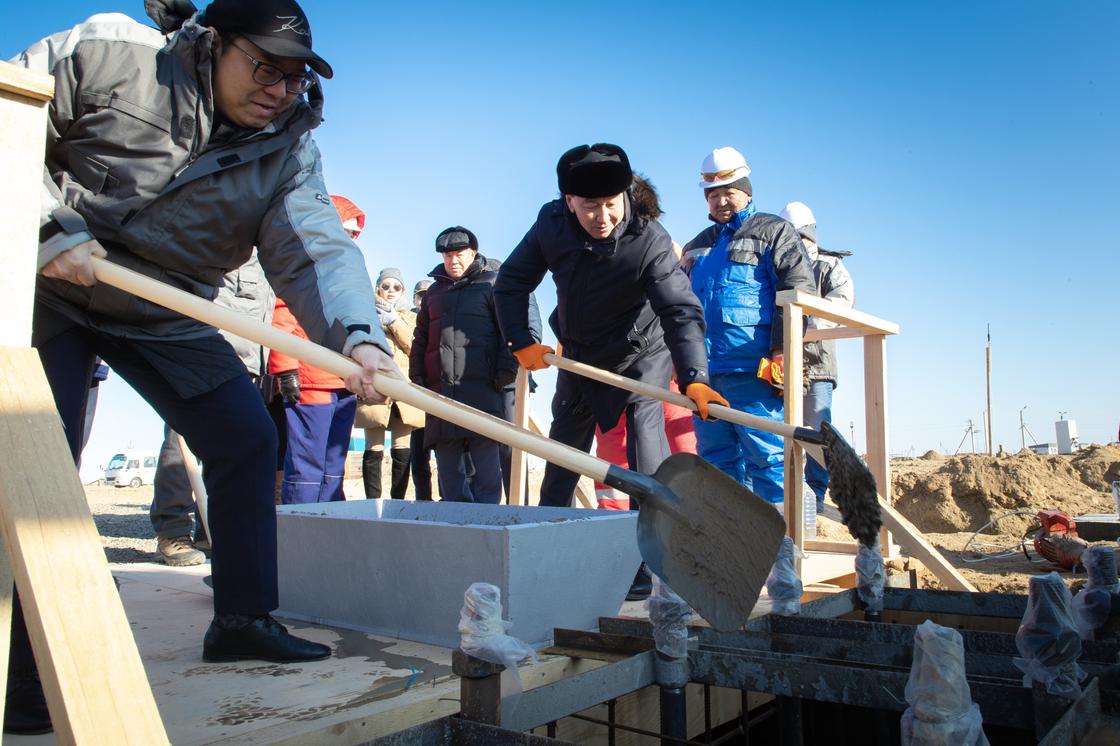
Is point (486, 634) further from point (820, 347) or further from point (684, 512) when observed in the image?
point (820, 347)

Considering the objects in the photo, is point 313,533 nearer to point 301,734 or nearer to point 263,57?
point 301,734

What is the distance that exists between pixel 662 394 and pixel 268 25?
1.96 metres

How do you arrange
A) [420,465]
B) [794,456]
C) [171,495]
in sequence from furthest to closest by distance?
[420,465]
[171,495]
[794,456]

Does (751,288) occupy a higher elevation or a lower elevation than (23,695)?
higher

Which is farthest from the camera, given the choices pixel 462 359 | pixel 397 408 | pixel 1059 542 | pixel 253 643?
pixel 397 408

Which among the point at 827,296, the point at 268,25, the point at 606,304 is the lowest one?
the point at 606,304

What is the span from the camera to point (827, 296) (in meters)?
5.29

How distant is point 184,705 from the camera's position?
74.4 inches

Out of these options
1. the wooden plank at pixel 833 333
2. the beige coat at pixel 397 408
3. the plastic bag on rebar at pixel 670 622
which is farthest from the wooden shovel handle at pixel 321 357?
the beige coat at pixel 397 408

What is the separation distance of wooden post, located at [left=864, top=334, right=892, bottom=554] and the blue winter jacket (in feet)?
1.55

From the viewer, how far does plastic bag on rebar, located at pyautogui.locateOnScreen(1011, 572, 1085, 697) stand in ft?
4.94

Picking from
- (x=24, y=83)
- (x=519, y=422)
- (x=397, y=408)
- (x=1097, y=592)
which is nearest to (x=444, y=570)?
(x=24, y=83)

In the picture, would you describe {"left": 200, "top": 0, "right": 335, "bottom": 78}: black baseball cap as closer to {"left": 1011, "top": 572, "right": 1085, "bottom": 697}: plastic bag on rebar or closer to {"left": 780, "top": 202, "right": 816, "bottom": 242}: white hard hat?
{"left": 1011, "top": 572, "right": 1085, "bottom": 697}: plastic bag on rebar

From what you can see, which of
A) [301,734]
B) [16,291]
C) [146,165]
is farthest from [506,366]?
[16,291]
